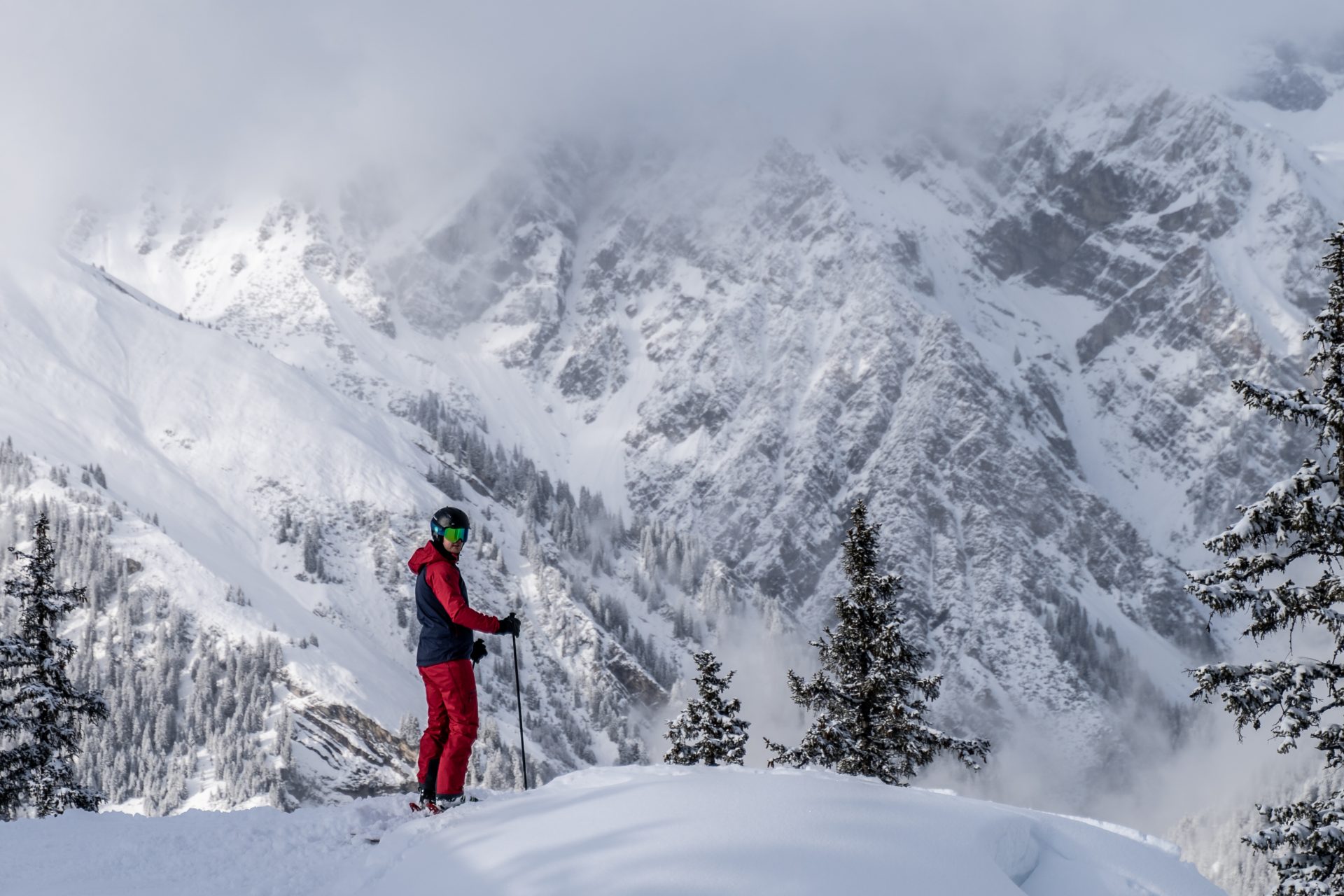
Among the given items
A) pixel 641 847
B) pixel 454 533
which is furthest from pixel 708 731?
pixel 641 847

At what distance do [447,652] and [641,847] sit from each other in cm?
439

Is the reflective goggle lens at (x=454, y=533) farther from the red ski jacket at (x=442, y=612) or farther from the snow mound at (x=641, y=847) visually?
the snow mound at (x=641, y=847)

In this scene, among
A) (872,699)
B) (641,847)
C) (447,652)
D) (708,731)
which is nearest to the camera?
(641,847)

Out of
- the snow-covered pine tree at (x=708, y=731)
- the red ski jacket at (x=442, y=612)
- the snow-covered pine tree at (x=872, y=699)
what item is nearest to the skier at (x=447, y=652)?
the red ski jacket at (x=442, y=612)

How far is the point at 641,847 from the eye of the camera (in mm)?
7496

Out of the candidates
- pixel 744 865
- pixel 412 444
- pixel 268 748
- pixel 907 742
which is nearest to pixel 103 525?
pixel 268 748

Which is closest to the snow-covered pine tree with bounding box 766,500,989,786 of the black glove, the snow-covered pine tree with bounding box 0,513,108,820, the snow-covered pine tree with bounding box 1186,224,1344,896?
the snow-covered pine tree with bounding box 1186,224,1344,896

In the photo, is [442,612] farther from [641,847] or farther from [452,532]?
[641,847]

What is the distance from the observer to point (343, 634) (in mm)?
136750

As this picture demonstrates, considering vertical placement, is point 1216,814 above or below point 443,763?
above

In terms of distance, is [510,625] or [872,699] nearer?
[510,625]

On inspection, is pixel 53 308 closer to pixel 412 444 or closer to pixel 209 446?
pixel 209 446

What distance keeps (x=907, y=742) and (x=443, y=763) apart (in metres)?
12.4

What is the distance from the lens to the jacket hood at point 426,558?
11.2 meters
